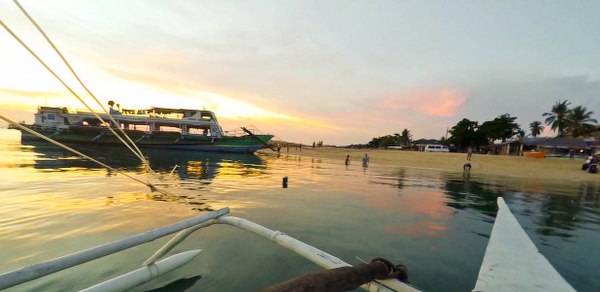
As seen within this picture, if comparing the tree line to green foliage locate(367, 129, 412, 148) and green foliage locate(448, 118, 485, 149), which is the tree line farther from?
green foliage locate(367, 129, 412, 148)

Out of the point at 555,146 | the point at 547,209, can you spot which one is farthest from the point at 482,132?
the point at 547,209

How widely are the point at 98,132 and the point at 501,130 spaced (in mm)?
83932

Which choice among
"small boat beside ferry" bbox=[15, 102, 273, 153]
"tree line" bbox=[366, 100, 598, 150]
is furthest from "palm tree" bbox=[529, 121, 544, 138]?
"small boat beside ferry" bbox=[15, 102, 273, 153]

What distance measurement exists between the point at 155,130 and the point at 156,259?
168 feet

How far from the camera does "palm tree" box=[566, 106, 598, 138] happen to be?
Answer: 61.1 metres

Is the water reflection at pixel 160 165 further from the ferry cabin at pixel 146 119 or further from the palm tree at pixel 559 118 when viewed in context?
the palm tree at pixel 559 118

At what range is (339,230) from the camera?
7.86 metres

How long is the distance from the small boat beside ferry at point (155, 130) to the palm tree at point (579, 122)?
234ft

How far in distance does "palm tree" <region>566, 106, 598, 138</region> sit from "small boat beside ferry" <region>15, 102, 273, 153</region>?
7127cm

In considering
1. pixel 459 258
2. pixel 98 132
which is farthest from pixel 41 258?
pixel 98 132

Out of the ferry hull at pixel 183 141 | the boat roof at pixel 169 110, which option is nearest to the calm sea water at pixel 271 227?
the ferry hull at pixel 183 141

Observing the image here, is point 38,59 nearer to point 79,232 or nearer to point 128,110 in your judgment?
point 79,232

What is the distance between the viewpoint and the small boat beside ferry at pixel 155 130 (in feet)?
157

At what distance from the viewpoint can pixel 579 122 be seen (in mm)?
62156
